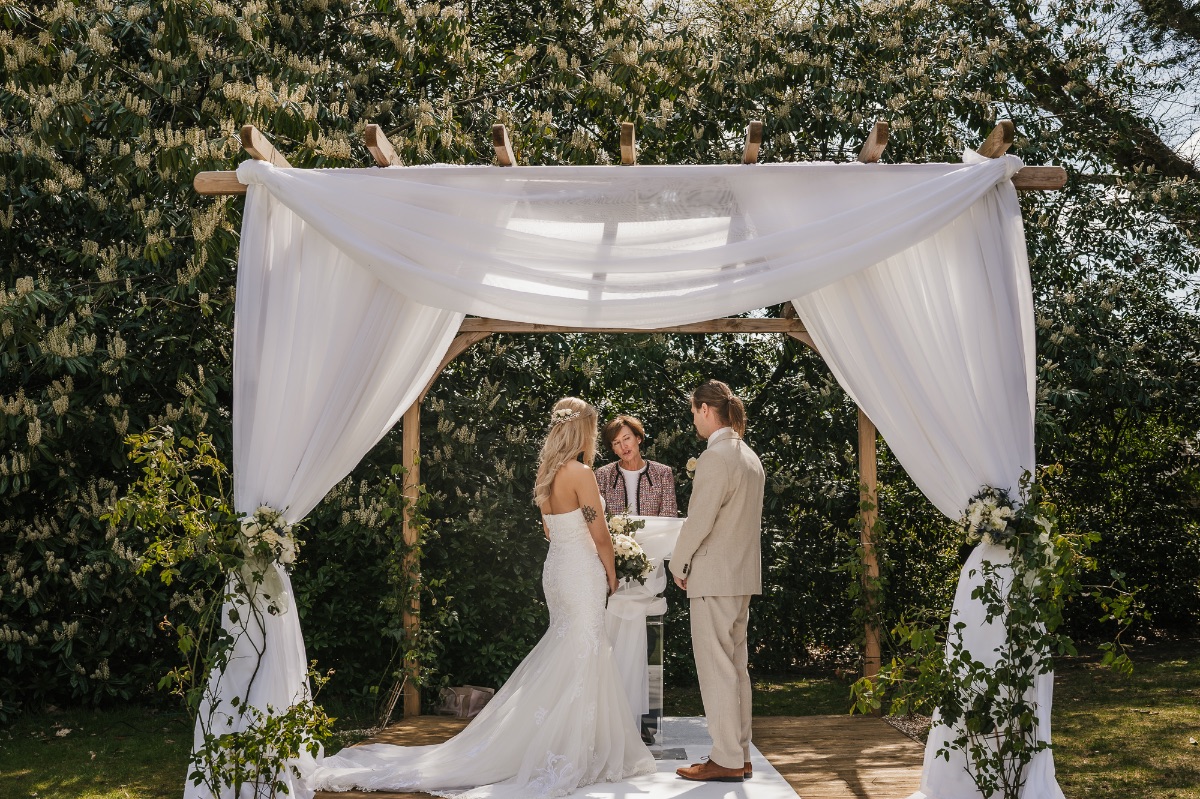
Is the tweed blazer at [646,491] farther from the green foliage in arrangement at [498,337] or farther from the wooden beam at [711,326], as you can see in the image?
the green foliage in arrangement at [498,337]

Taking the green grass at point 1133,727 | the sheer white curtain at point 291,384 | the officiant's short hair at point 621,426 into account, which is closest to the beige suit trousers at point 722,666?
the green grass at point 1133,727

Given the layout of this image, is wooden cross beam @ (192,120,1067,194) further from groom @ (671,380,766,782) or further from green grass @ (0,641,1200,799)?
green grass @ (0,641,1200,799)

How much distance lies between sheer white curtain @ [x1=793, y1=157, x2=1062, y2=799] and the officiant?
6.20 feet

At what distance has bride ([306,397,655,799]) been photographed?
4.12 meters

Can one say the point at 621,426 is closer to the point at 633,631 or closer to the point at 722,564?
the point at 633,631

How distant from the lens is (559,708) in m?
4.25

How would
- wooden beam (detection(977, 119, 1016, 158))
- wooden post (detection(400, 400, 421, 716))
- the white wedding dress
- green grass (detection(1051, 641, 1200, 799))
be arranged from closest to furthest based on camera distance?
wooden beam (detection(977, 119, 1016, 158))
the white wedding dress
green grass (detection(1051, 641, 1200, 799))
wooden post (detection(400, 400, 421, 716))

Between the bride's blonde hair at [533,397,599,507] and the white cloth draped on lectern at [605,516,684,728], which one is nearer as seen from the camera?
the bride's blonde hair at [533,397,599,507]


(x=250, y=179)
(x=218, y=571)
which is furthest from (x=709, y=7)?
(x=218, y=571)

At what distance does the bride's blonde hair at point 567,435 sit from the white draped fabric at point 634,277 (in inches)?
26.8

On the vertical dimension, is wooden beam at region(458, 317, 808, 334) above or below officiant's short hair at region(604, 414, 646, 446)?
above

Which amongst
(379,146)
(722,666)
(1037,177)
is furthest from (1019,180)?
(379,146)

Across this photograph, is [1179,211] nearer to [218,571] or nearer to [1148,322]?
[1148,322]

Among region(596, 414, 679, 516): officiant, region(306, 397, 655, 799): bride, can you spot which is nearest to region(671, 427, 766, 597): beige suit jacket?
region(306, 397, 655, 799): bride
